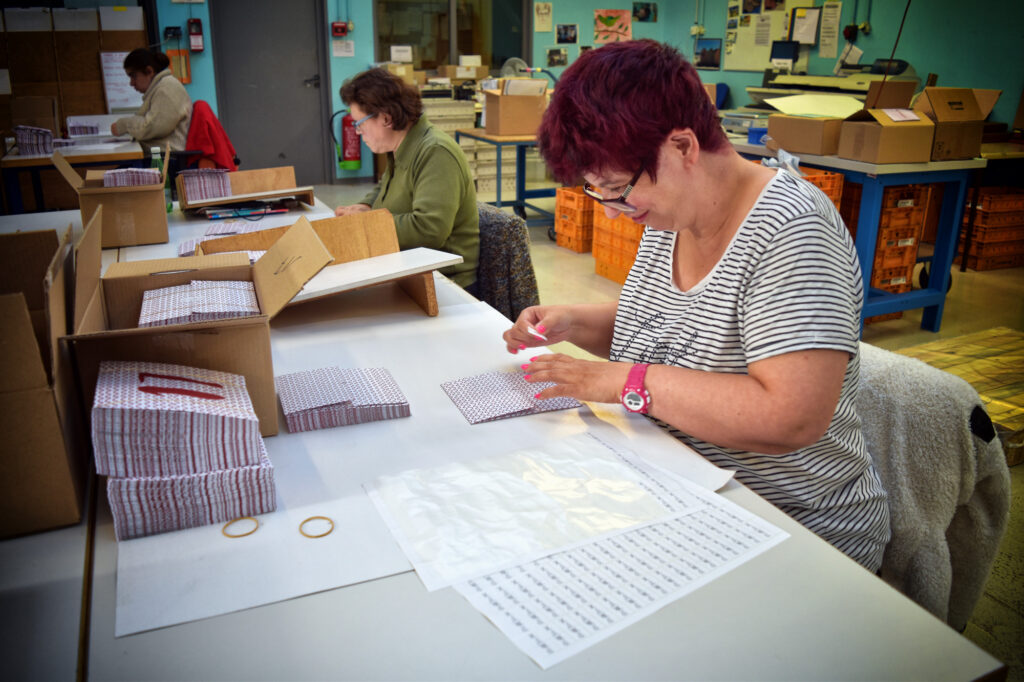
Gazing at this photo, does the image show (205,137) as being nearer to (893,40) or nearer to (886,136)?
(886,136)

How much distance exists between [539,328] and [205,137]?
379cm

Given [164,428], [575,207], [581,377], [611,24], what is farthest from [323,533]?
[611,24]

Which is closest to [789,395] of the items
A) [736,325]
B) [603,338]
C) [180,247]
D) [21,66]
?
[736,325]

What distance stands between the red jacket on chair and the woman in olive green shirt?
6.96 ft

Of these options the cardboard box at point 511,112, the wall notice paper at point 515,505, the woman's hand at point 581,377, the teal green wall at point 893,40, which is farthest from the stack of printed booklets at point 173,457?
the cardboard box at point 511,112

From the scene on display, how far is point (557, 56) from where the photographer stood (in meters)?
8.46

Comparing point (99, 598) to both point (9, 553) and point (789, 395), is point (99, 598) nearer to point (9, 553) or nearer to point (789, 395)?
point (9, 553)

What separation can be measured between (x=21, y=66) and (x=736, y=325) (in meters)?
7.08

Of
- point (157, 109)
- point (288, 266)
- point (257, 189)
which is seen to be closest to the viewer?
point (288, 266)

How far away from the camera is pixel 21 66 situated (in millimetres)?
6180

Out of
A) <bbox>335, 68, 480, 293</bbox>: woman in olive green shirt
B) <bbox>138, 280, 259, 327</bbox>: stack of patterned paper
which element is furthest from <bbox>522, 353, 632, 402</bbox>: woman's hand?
<bbox>335, 68, 480, 293</bbox>: woman in olive green shirt

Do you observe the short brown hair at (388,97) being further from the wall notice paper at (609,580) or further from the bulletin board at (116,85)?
the bulletin board at (116,85)

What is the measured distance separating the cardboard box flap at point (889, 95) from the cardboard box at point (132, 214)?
3.20m

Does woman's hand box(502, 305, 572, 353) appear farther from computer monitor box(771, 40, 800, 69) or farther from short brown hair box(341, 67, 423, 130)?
computer monitor box(771, 40, 800, 69)
